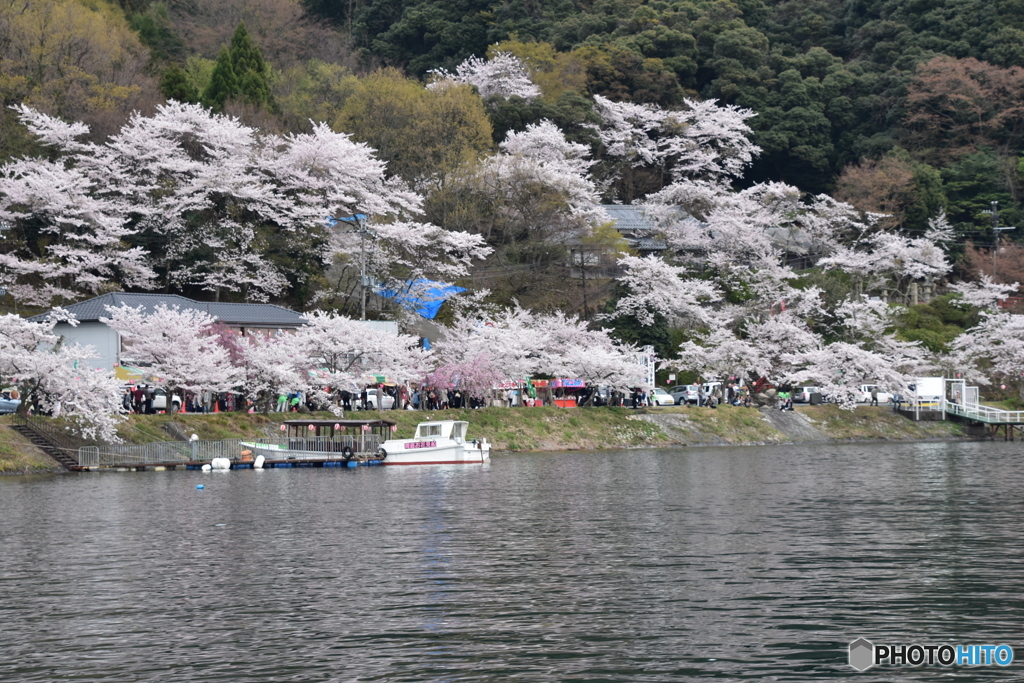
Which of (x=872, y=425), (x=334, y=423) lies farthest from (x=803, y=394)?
(x=334, y=423)

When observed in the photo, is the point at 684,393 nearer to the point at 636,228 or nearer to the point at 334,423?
the point at 636,228

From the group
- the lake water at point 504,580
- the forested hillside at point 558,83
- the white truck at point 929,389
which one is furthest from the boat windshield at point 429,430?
the white truck at point 929,389

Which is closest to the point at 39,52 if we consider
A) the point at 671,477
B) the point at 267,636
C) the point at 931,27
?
the point at 671,477

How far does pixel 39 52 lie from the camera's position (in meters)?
Result: 75.7

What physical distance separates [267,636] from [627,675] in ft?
19.7

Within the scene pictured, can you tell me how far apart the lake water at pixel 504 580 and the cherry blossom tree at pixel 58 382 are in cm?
946

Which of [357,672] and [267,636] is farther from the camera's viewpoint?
[267,636]

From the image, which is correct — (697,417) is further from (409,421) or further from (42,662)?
(42,662)

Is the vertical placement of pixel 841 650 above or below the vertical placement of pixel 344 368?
below

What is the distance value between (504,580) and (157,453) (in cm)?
3334

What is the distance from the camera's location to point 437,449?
56.8m

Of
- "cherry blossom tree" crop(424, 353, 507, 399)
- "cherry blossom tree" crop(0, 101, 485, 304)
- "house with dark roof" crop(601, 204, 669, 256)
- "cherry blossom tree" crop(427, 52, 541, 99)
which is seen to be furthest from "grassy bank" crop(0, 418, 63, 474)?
"cherry blossom tree" crop(427, 52, 541, 99)

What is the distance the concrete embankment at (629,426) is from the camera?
57.7 m

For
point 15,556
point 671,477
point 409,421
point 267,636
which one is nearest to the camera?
point 267,636
